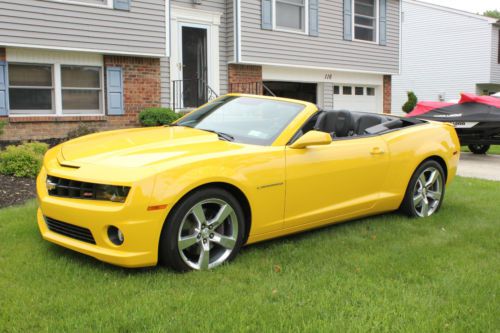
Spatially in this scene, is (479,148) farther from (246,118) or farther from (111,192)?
(111,192)

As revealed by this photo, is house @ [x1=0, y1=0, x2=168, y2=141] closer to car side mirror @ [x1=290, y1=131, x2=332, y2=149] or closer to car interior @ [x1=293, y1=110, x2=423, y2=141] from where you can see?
car interior @ [x1=293, y1=110, x2=423, y2=141]

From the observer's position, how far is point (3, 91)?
10891 mm

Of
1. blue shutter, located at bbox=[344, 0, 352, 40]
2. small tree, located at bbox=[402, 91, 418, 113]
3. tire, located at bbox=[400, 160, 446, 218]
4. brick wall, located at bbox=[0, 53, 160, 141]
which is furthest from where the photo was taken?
small tree, located at bbox=[402, 91, 418, 113]

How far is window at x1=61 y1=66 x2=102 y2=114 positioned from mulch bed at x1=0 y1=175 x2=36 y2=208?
5.04m

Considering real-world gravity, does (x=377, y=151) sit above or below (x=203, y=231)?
above

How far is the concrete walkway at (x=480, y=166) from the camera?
9977mm

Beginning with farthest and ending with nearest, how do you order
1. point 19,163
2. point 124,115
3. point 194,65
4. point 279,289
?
point 194,65 < point 124,115 < point 19,163 < point 279,289

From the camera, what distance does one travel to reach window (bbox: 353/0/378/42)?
18.7 meters

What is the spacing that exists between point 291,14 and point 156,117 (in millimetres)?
6290

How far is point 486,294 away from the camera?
357cm

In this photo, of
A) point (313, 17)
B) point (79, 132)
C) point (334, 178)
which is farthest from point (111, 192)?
point (313, 17)

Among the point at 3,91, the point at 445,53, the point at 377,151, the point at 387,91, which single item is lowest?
the point at 377,151

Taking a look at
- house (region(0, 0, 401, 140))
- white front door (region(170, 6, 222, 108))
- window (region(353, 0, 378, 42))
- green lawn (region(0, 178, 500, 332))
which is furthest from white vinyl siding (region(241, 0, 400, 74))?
green lawn (region(0, 178, 500, 332))

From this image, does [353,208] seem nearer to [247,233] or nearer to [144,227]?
[247,233]
